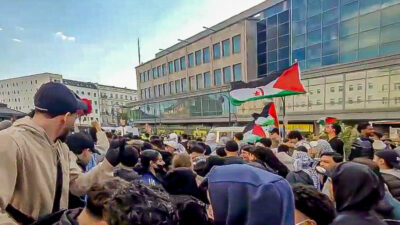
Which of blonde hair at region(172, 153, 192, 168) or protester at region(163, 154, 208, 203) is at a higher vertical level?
blonde hair at region(172, 153, 192, 168)

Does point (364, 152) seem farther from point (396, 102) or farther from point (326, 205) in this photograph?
point (396, 102)

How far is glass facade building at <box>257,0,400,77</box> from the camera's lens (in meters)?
20.0

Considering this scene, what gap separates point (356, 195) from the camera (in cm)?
194

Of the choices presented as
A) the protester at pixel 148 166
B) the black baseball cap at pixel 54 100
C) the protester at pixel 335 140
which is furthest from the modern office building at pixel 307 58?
the black baseball cap at pixel 54 100

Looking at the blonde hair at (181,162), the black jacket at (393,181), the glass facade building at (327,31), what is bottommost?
the black jacket at (393,181)

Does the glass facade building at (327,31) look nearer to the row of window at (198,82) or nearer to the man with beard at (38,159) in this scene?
the row of window at (198,82)

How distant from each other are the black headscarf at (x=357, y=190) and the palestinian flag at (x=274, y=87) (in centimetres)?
674

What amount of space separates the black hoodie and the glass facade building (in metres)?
15.7

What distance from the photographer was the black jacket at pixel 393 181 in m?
3.13

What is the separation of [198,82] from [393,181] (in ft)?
127

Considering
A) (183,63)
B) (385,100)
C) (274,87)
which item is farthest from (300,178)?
(183,63)

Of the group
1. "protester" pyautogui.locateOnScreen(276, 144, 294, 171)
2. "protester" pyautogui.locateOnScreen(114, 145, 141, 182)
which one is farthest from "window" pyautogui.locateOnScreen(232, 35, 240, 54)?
"protester" pyautogui.locateOnScreen(114, 145, 141, 182)

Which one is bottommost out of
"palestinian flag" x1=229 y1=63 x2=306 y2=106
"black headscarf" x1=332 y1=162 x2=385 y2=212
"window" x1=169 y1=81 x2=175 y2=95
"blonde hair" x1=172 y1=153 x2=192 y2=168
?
"blonde hair" x1=172 y1=153 x2=192 y2=168

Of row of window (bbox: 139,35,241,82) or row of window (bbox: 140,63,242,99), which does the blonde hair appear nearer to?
row of window (bbox: 140,63,242,99)
